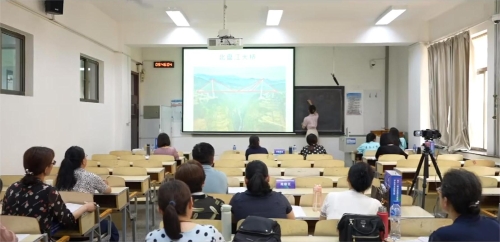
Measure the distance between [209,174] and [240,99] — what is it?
730 cm

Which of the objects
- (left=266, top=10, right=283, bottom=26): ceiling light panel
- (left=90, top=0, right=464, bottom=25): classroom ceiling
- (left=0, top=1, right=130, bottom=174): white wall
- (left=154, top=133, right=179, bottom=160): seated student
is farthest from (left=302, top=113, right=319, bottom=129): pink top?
(left=154, top=133, right=179, bottom=160): seated student

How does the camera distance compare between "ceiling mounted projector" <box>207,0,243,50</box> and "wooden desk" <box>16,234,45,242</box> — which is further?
"ceiling mounted projector" <box>207,0,243,50</box>

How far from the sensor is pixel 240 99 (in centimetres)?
1110

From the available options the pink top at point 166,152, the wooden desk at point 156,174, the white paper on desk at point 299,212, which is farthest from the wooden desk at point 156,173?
the white paper on desk at point 299,212

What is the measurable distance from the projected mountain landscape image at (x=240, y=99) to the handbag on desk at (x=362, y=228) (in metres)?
8.73

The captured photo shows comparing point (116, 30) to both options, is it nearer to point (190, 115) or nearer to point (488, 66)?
point (190, 115)

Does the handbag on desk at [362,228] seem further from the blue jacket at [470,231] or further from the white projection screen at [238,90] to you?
the white projection screen at [238,90]

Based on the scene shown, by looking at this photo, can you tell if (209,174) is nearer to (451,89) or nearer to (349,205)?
(349,205)

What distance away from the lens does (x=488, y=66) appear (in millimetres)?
6941

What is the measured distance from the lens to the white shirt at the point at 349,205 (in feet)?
9.37

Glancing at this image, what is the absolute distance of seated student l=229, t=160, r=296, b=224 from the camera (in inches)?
115

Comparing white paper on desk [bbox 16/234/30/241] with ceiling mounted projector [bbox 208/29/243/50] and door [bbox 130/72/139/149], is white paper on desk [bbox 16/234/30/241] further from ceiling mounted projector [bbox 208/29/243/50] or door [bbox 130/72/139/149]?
door [bbox 130/72/139/149]

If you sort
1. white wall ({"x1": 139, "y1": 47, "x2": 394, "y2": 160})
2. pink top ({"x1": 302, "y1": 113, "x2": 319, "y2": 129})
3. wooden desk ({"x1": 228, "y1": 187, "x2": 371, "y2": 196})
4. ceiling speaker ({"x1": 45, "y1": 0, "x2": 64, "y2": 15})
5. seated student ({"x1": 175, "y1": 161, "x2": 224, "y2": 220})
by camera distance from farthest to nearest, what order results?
white wall ({"x1": 139, "y1": 47, "x2": 394, "y2": 160}) < pink top ({"x1": 302, "y1": 113, "x2": 319, "y2": 129}) < ceiling speaker ({"x1": 45, "y1": 0, "x2": 64, "y2": 15}) < wooden desk ({"x1": 228, "y1": 187, "x2": 371, "y2": 196}) < seated student ({"x1": 175, "y1": 161, "x2": 224, "y2": 220})

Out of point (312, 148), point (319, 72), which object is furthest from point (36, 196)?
point (319, 72)
